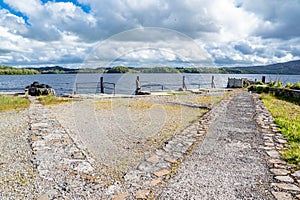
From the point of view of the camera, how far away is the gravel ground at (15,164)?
100 inches

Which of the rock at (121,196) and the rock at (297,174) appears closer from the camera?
the rock at (121,196)

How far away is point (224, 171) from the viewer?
→ 296 cm

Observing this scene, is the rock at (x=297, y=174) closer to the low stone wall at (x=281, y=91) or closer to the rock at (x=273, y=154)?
the rock at (x=273, y=154)

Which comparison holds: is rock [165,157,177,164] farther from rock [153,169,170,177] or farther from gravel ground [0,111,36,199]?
gravel ground [0,111,36,199]

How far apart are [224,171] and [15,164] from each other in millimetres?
2941

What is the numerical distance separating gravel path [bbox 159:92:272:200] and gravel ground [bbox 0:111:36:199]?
1579mm

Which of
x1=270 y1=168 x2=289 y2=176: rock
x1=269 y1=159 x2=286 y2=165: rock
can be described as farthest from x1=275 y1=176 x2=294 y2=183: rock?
x1=269 y1=159 x2=286 y2=165: rock

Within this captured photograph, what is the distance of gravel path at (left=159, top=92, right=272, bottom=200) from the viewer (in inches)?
96.1

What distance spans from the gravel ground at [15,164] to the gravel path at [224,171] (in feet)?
5.18

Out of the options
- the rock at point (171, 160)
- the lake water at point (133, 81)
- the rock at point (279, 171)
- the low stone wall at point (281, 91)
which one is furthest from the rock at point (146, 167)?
the low stone wall at point (281, 91)

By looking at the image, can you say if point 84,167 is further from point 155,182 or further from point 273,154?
point 273,154

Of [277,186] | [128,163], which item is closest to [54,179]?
[128,163]

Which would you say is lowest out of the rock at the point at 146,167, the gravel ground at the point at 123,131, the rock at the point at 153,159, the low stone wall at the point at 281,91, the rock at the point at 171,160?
the gravel ground at the point at 123,131

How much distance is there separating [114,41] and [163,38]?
1380mm
